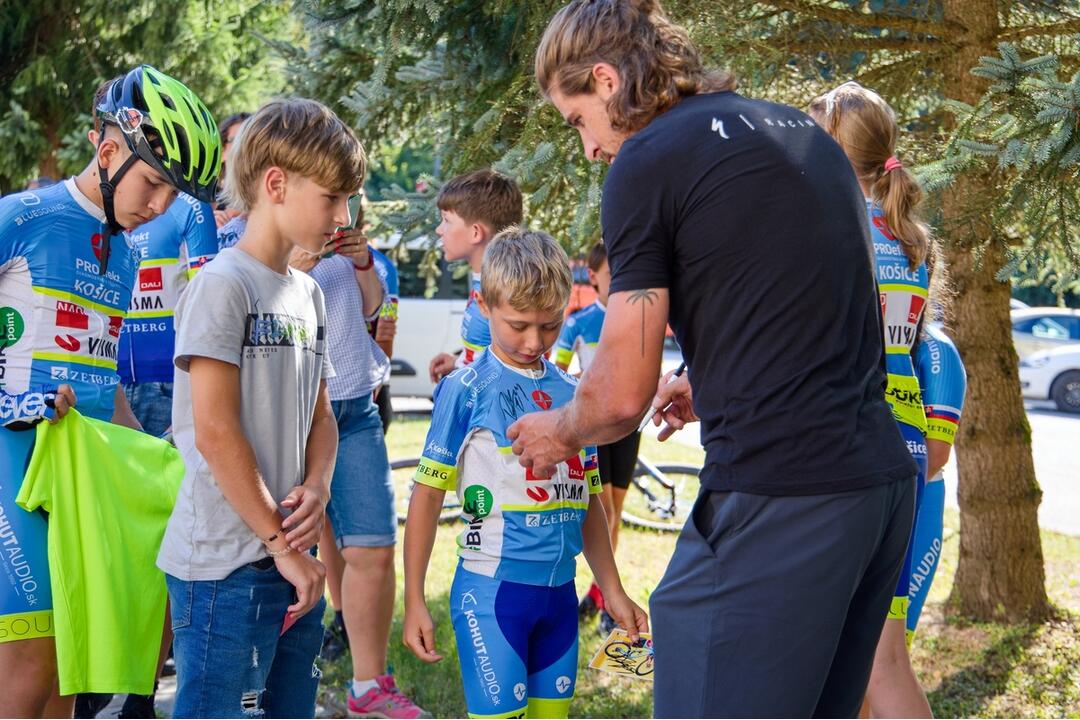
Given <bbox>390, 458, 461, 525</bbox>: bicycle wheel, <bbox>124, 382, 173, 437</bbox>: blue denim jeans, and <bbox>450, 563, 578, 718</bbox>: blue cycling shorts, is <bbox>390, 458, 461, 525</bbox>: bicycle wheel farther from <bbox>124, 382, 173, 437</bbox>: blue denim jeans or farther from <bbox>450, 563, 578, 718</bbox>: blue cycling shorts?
<bbox>450, 563, 578, 718</bbox>: blue cycling shorts

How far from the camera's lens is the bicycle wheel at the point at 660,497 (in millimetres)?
8969

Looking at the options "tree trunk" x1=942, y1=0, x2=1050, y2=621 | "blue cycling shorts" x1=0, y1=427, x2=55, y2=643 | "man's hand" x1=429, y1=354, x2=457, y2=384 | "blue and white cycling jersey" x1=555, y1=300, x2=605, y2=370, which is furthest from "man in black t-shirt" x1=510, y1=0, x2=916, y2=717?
"blue and white cycling jersey" x1=555, y1=300, x2=605, y2=370

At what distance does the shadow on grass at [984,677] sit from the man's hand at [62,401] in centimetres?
378

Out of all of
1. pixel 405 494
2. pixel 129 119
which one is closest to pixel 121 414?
pixel 129 119

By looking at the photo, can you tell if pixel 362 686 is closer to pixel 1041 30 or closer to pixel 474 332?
pixel 474 332

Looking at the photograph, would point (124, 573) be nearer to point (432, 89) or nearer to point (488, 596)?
point (488, 596)

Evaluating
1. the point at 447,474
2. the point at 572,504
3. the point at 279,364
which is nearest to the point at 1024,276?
the point at 572,504

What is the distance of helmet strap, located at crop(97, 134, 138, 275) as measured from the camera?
3287mm

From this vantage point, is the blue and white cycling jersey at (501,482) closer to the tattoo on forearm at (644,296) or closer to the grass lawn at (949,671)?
the tattoo on forearm at (644,296)

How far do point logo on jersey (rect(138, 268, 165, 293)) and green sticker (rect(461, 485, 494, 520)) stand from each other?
80.2 inches

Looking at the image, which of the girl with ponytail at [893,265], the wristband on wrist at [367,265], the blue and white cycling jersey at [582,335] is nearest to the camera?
the girl with ponytail at [893,265]

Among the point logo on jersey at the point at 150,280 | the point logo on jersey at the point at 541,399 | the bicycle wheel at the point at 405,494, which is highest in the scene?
the point logo on jersey at the point at 150,280

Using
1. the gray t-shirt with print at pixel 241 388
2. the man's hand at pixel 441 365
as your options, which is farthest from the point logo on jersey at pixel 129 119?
the man's hand at pixel 441 365

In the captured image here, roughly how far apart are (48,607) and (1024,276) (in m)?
3.72
